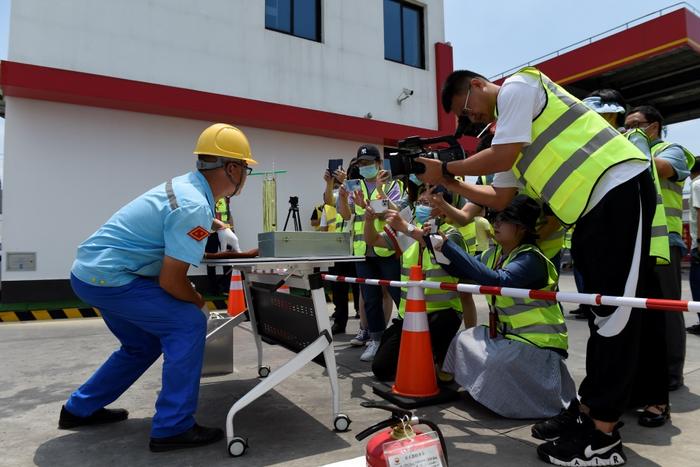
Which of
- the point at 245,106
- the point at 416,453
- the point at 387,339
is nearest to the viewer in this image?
the point at 416,453

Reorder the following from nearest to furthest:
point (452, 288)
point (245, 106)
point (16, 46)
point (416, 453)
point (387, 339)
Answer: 1. point (416, 453)
2. point (452, 288)
3. point (387, 339)
4. point (16, 46)
5. point (245, 106)

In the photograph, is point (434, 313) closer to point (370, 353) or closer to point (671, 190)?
point (370, 353)

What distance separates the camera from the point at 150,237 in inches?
93.0

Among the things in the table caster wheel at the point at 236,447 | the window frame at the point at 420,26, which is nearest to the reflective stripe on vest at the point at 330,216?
the table caster wheel at the point at 236,447

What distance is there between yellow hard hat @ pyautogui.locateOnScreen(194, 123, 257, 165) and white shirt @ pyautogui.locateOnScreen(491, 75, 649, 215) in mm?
1272

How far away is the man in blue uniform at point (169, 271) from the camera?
2.25 m

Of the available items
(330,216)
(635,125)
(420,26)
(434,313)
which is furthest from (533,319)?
(420,26)

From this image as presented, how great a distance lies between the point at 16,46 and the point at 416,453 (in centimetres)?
803

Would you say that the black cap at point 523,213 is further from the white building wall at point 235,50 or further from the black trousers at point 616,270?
the white building wall at point 235,50

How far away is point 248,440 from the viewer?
7.97 ft

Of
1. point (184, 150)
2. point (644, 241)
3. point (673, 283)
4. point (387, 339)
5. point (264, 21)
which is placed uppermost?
point (264, 21)

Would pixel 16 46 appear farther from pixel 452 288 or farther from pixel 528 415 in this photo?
pixel 528 415

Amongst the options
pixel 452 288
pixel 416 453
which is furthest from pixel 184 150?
pixel 416 453

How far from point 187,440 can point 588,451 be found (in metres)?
1.80
